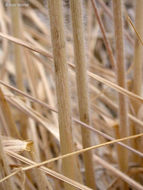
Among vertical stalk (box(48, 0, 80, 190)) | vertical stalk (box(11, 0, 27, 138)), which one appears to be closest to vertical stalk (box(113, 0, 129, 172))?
vertical stalk (box(48, 0, 80, 190))

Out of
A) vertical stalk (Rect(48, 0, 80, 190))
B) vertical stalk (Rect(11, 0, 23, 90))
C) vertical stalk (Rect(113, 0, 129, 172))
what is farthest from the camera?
vertical stalk (Rect(11, 0, 23, 90))

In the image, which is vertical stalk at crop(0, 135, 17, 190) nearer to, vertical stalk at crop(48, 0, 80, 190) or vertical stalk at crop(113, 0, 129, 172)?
vertical stalk at crop(48, 0, 80, 190)

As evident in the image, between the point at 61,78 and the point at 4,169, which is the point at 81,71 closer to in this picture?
the point at 61,78

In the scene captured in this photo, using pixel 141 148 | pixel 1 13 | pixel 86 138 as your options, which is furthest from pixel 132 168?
pixel 1 13

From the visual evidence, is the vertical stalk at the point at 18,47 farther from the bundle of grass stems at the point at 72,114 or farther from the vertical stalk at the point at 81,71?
the vertical stalk at the point at 81,71

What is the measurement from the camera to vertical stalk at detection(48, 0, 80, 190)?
0.39 m

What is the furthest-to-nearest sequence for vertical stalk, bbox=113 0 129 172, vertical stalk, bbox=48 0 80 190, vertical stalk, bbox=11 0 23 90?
vertical stalk, bbox=11 0 23 90 → vertical stalk, bbox=113 0 129 172 → vertical stalk, bbox=48 0 80 190

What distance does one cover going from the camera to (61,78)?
0.43 meters

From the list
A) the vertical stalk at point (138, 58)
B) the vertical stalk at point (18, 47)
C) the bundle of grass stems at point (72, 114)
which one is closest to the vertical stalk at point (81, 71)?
the bundle of grass stems at point (72, 114)

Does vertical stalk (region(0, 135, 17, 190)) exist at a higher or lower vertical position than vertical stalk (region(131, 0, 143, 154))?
lower

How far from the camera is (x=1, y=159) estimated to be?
1.50 feet

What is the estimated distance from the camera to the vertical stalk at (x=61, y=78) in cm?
39

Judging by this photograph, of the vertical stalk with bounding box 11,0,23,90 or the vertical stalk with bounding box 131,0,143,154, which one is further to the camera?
the vertical stalk with bounding box 11,0,23,90

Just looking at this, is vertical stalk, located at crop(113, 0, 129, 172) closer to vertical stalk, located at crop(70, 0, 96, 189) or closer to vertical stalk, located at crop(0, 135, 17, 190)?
vertical stalk, located at crop(70, 0, 96, 189)
